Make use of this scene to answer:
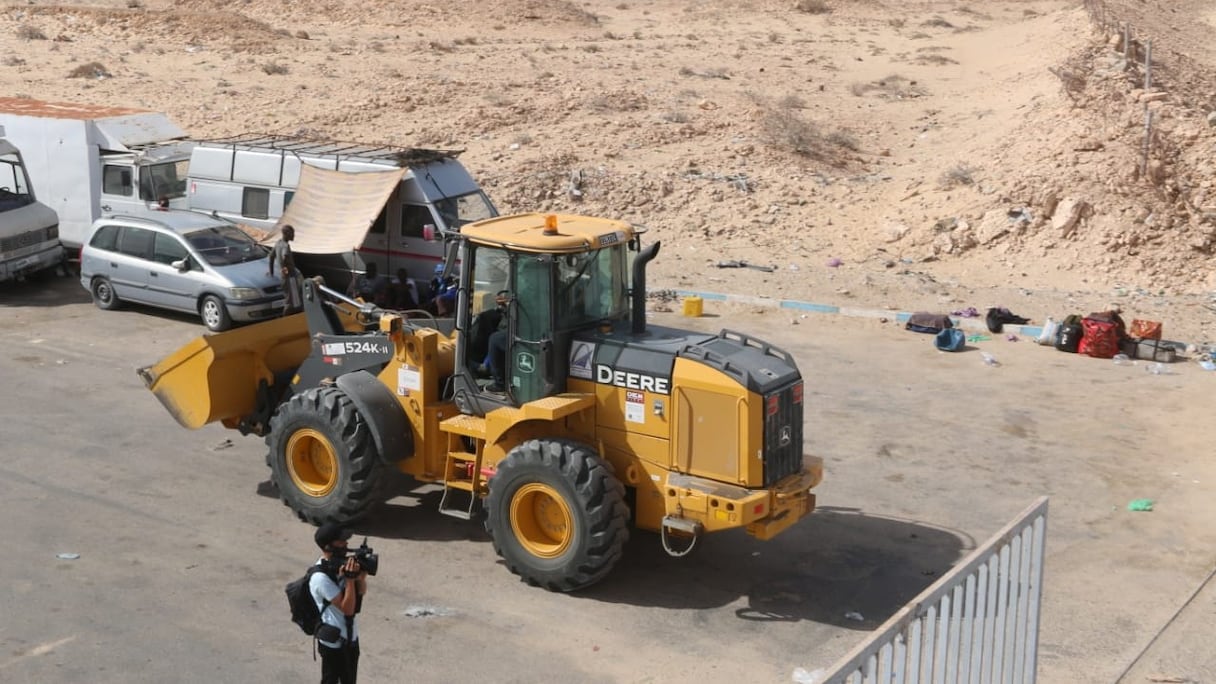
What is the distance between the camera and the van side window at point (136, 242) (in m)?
19.3

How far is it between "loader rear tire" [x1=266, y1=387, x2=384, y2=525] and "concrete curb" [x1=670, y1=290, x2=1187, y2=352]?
995 cm

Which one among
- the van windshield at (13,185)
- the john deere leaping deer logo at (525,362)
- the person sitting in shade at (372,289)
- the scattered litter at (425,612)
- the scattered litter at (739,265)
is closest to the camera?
the scattered litter at (425,612)

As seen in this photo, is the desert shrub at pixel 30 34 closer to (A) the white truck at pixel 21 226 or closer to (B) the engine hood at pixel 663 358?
(A) the white truck at pixel 21 226

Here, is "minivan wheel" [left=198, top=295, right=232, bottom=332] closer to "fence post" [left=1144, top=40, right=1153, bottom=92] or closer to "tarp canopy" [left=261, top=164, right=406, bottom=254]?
"tarp canopy" [left=261, top=164, right=406, bottom=254]

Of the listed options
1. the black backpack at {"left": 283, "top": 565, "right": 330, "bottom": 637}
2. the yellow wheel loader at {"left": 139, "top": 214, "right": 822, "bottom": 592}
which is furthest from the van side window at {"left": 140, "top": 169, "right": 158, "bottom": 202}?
the black backpack at {"left": 283, "top": 565, "right": 330, "bottom": 637}

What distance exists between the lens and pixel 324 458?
1159cm

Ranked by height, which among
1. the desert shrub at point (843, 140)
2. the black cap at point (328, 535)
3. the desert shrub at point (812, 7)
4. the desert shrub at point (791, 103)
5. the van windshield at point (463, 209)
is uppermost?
the desert shrub at point (812, 7)

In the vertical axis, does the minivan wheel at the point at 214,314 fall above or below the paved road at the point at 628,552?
above

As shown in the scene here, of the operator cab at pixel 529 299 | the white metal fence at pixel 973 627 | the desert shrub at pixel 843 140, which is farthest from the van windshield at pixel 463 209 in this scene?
the white metal fence at pixel 973 627

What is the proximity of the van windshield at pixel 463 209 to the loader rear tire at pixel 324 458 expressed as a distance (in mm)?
8133

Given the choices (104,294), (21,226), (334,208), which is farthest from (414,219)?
(21,226)

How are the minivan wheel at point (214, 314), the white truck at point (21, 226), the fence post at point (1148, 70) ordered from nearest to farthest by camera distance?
the minivan wheel at point (214, 314)
the white truck at point (21, 226)
the fence post at point (1148, 70)

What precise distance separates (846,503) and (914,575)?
5.56 ft

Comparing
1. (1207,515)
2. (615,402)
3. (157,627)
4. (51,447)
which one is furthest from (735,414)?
(51,447)
